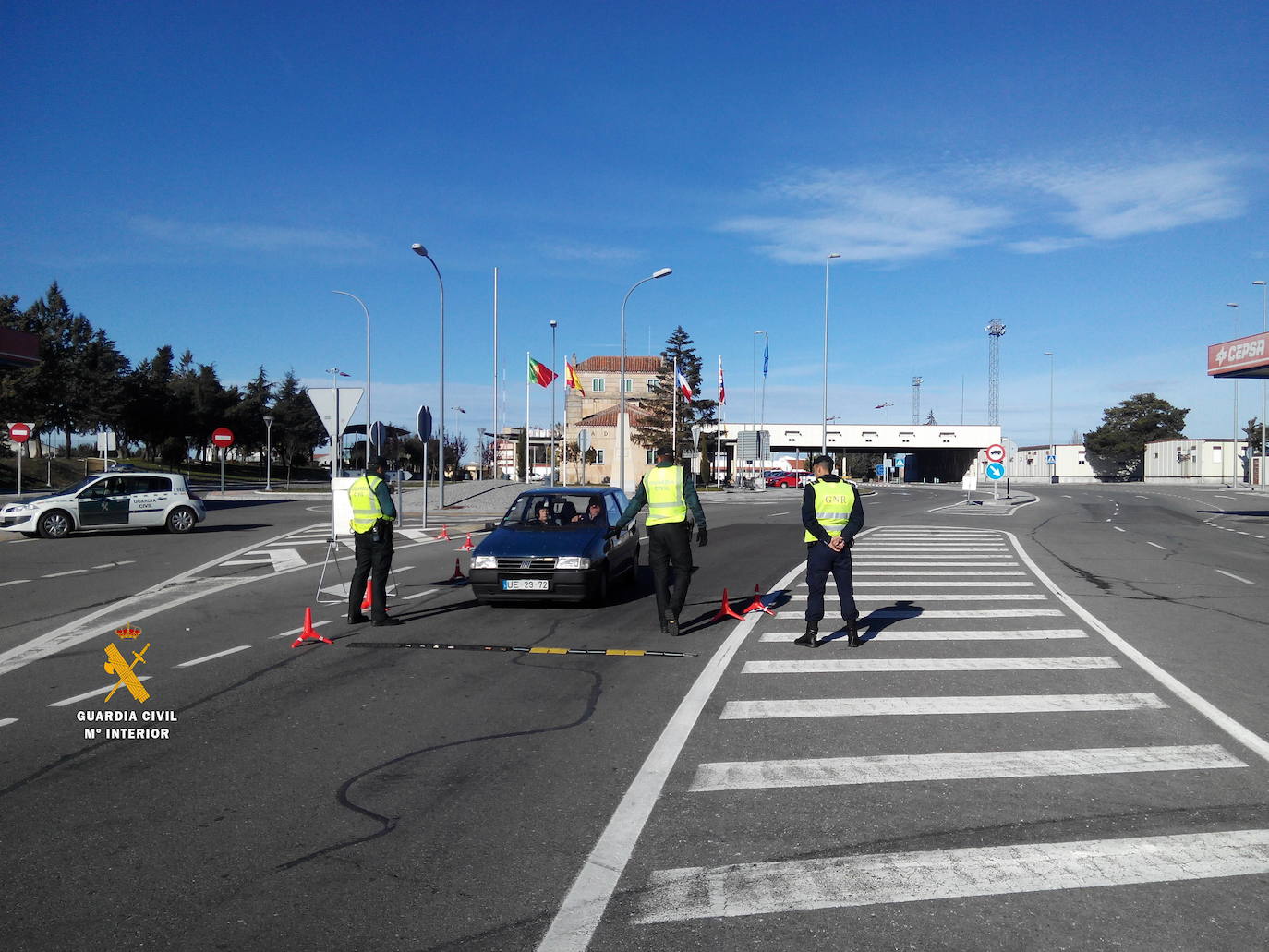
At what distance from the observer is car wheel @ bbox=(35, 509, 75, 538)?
2097cm

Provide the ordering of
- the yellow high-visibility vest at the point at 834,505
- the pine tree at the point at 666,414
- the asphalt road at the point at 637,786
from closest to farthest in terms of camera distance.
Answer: the asphalt road at the point at 637,786 < the yellow high-visibility vest at the point at 834,505 < the pine tree at the point at 666,414

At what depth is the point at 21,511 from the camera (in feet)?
68.0

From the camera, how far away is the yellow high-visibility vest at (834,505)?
8.95m

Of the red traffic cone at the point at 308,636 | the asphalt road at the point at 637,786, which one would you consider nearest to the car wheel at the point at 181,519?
the asphalt road at the point at 637,786

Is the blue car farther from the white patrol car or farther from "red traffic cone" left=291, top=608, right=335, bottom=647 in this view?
the white patrol car

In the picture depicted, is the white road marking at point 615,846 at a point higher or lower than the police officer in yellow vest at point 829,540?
lower

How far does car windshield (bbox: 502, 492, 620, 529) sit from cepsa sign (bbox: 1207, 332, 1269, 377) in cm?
2931

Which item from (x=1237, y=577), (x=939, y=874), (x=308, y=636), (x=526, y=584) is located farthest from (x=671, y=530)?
(x=1237, y=577)

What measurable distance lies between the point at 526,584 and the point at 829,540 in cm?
366

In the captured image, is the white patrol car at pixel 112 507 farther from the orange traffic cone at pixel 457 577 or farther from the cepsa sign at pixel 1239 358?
the cepsa sign at pixel 1239 358

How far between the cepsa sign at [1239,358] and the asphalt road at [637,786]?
26.3 m

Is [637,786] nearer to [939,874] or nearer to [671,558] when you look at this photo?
[939,874]

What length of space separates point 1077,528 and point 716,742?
25.5 meters

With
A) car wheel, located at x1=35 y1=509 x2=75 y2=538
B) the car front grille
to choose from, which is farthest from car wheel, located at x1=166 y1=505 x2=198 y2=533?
the car front grille
